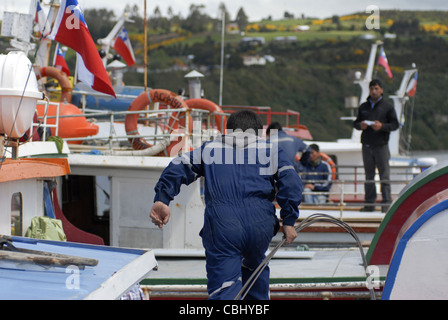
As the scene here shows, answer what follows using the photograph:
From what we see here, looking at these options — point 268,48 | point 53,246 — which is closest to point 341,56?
point 268,48

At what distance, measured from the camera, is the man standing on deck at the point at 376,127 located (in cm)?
1048

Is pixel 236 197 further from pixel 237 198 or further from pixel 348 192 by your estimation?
A: pixel 348 192

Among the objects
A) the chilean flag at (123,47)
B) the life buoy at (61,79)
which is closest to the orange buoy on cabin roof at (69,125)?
the life buoy at (61,79)

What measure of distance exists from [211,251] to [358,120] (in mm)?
6387

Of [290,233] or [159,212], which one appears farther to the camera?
[290,233]

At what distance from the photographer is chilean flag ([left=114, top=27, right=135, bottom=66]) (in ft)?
57.3

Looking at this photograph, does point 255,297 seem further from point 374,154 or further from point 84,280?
point 374,154

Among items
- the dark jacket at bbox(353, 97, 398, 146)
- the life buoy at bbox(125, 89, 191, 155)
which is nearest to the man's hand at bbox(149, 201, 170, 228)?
the life buoy at bbox(125, 89, 191, 155)

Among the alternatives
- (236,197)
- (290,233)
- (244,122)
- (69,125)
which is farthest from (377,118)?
(236,197)

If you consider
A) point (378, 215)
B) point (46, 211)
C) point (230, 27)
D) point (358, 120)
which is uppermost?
point (230, 27)

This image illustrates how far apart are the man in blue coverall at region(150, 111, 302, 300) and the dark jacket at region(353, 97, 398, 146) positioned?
587 cm

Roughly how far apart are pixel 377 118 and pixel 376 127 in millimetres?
287

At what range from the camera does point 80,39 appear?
7.52m

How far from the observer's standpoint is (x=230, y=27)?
106125 mm
